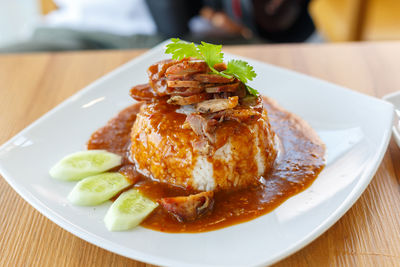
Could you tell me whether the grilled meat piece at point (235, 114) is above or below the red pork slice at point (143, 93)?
below

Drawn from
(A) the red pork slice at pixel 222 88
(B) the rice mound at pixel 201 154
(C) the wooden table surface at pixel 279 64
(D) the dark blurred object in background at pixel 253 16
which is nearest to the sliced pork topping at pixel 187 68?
(A) the red pork slice at pixel 222 88

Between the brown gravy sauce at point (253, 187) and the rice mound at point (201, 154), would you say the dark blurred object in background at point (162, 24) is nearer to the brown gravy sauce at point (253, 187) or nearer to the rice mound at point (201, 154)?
the brown gravy sauce at point (253, 187)

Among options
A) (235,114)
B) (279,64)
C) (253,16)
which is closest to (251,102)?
(235,114)

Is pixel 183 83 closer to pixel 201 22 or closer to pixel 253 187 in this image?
pixel 253 187

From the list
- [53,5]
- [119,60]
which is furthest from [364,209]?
[53,5]

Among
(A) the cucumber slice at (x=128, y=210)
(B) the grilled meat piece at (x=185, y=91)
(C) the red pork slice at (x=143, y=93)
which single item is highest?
(B) the grilled meat piece at (x=185, y=91)

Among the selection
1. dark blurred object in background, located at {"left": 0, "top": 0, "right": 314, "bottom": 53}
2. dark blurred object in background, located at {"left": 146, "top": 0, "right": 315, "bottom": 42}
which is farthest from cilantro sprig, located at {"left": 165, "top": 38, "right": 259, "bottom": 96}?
dark blurred object in background, located at {"left": 146, "top": 0, "right": 315, "bottom": 42}
